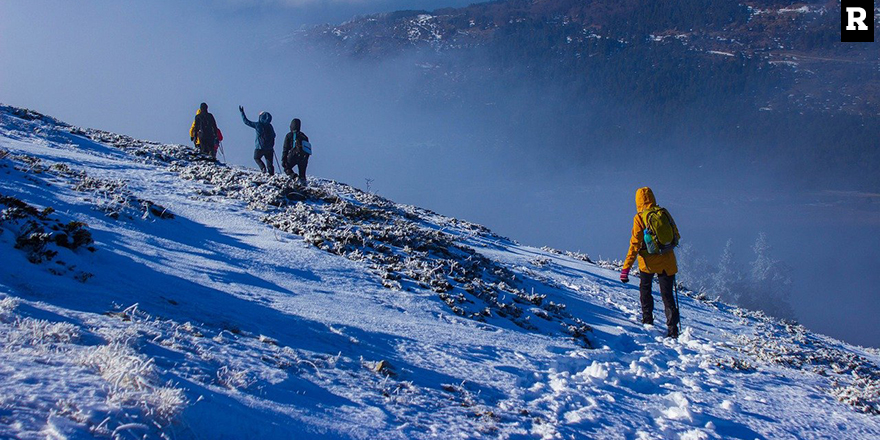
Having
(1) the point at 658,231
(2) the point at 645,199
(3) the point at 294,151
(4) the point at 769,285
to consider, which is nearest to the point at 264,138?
(3) the point at 294,151

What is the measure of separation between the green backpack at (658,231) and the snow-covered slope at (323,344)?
4.99ft

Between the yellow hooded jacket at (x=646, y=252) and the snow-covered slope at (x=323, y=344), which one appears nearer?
the snow-covered slope at (x=323, y=344)

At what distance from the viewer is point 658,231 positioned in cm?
926

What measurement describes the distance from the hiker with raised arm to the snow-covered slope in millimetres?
8908

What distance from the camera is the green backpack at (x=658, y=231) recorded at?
925 centimetres

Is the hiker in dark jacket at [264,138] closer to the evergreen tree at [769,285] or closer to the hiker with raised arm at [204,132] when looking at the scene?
the hiker with raised arm at [204,132]

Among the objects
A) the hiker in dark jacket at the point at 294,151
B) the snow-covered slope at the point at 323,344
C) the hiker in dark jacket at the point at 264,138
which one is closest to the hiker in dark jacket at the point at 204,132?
the hiker in dark jacket at the point at 264,138

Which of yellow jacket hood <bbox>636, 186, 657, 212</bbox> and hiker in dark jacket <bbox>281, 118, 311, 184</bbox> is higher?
hiker in dark jacket <bbox>281, 118, 311, 184</bbox>

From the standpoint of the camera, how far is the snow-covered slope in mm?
3295

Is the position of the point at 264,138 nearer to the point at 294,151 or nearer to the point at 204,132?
the point at 294,151

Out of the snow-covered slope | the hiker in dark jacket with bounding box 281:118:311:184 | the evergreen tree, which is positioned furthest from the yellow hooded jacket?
the evergreen tree

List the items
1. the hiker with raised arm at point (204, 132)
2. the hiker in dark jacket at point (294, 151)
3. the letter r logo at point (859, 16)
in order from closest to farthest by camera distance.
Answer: the hiker in dark jacket at point (294, 151)
the hiker with raised arm at point (204, 132)
the letter r logo at point (859, 16)

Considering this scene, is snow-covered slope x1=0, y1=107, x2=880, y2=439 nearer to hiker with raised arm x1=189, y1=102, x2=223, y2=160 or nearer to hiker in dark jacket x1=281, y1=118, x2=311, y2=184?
hiker in dark jacket x1=281, y1=118, x2=311, y2=184

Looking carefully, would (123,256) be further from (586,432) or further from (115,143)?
(115,143)
